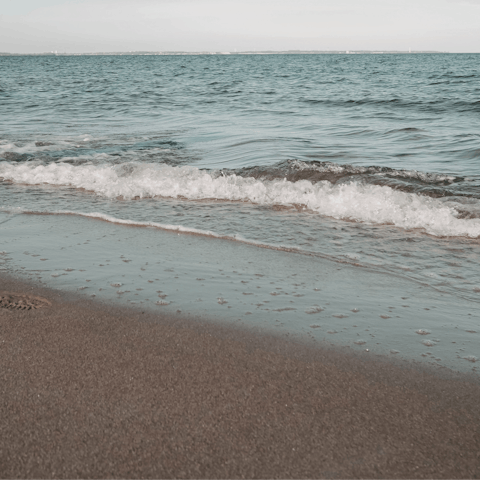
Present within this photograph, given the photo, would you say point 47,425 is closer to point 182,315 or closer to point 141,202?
point 182,315

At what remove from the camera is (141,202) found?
18.4 ft

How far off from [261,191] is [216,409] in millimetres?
4311

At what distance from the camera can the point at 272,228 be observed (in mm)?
4492

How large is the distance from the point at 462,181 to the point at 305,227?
118 inches

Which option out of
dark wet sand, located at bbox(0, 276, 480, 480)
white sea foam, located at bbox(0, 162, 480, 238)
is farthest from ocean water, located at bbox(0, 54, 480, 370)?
dark wet sand, located at bbox(0, 276, 480, 480)

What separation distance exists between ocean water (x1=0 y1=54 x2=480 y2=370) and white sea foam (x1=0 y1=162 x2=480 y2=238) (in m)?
0.02

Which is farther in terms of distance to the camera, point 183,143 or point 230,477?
point 183,143

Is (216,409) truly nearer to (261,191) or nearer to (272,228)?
(272,228)

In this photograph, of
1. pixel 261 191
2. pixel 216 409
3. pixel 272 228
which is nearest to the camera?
pixel 216 409

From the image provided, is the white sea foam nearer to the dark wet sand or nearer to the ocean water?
the ocean water

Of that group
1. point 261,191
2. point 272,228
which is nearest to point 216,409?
point 272,228

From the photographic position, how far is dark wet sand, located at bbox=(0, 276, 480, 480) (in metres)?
1.48

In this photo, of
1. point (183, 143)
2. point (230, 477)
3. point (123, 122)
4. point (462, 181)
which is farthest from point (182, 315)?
point (123, 122)

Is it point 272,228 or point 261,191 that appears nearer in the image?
point 272,228
